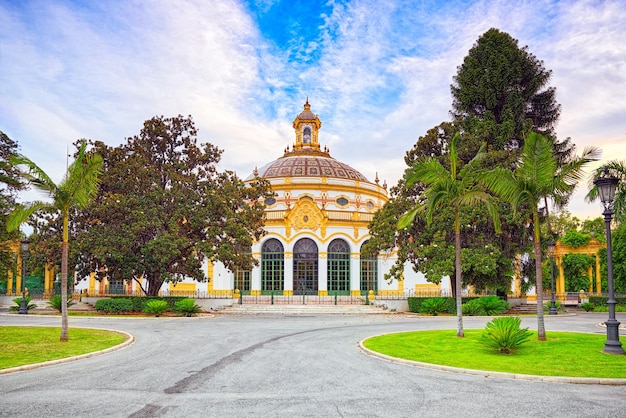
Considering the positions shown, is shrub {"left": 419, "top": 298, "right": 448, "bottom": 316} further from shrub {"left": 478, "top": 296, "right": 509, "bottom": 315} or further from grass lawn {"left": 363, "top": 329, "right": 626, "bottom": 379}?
grass lawn {"left": 363, "top": 329, "right": 626, "bottom": 379}

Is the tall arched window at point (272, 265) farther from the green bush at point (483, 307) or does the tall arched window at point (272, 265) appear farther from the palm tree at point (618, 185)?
the palm tree at point (618, 185)

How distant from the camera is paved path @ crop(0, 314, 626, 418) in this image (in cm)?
852

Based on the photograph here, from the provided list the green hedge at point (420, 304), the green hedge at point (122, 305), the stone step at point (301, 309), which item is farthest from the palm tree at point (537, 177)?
the green hedge at point (122, 305)

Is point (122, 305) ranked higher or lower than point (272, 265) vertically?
lower

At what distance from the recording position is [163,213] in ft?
105

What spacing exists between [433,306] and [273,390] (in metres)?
23.4

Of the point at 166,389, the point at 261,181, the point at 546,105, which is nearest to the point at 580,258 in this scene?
the point at 546,105

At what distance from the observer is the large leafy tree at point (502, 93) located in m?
37.3

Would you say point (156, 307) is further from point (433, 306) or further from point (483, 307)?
point (483, 307)

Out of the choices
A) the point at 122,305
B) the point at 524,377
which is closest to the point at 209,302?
the point at 122,305

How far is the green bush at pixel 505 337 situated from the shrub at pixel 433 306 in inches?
688

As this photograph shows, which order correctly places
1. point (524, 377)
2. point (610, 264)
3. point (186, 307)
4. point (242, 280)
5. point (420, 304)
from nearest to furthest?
point (524, 377), point (610, 264), point (186, 307), point (420, 304), point (242, 280)

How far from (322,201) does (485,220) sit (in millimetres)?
24843

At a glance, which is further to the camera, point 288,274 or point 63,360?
point 288,274
